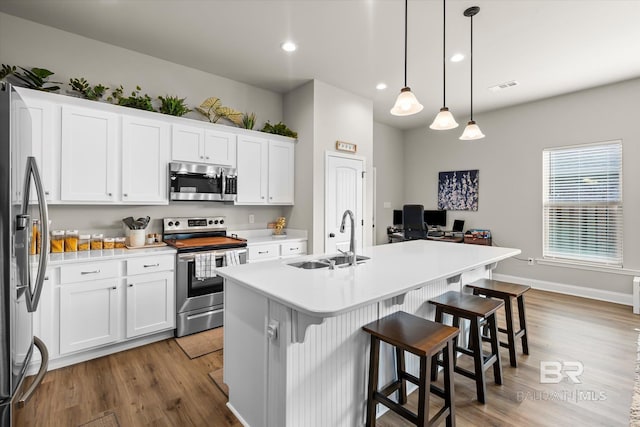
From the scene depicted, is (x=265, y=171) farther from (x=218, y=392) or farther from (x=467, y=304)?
(x=467, y=304)

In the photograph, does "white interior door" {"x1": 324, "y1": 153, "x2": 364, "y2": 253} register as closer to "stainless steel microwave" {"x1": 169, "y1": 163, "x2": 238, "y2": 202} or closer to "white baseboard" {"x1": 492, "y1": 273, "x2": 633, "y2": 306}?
"stainless steel microwave" {"x1": 169, "y1": 163, "x2": 238, "y2": 202}

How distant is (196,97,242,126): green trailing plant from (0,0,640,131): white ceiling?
0.45m

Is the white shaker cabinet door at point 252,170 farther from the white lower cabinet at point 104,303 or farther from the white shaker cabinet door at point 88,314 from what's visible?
the white shaker cabinet door at point 88,314

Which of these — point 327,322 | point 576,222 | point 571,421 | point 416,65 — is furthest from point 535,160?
point 327,322

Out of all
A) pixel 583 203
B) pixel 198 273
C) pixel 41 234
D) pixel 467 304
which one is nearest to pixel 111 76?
pixel 198 273

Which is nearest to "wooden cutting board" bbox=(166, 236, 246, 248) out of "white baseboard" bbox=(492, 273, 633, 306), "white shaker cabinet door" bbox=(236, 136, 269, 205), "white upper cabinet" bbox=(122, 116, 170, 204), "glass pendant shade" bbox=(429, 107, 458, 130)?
"white upper cabinet" bbox=(122, 116, 170, 204)

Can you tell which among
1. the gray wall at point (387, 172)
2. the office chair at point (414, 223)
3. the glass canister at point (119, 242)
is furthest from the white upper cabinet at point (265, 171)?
the gray wall at point (387, 172)

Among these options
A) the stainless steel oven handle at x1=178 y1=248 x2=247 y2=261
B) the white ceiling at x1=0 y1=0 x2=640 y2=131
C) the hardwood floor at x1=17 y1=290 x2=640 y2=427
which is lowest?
the hardwood floor at x1=17 y1=290 x2=640 y2=427

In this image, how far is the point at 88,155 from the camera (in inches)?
111

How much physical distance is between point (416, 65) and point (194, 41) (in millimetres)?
2518

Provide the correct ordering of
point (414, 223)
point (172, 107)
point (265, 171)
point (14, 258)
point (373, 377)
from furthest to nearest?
point (414, 223) < point (265, 171) < point (172, 107) < point (373, 377) < point (14, 258)

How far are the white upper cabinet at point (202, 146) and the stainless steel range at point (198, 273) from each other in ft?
2.46

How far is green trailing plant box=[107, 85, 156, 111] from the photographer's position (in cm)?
306

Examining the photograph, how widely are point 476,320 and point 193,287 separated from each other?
254cm
